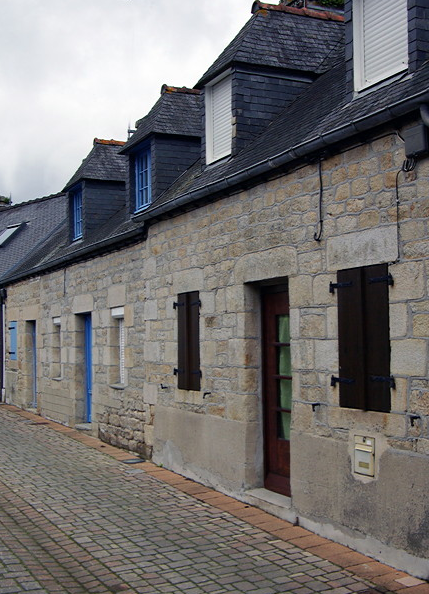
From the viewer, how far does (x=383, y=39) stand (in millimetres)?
6465

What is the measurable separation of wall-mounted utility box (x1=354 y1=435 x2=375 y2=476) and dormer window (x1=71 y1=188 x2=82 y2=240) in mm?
10206

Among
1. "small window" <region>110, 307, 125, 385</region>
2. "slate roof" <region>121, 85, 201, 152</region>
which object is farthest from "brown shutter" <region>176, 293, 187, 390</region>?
"slate roof" <region>121, 85, 201, 152</region>

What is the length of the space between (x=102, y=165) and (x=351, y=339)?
372 inches

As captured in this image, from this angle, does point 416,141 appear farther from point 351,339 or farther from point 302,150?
point 351,339

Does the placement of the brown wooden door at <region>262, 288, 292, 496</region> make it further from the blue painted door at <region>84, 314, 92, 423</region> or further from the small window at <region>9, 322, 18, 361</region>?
the small window at <region>9, 322, 18, 361</region>

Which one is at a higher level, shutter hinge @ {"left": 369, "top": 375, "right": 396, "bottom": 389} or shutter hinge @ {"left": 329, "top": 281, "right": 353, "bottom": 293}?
shutter hinge @ {"left": 329, "top": 281, "right": 353, "bottom": 293}

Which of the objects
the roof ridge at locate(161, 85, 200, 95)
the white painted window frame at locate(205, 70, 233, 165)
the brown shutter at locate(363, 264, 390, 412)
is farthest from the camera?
the roof ridge at locate(161, 85, 200, 95)

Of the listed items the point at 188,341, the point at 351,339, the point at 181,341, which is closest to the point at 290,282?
the point at 351,339

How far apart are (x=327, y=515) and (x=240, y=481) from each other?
1.60m

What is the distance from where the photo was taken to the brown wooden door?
736 centimetres

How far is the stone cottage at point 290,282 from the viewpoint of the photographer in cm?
545

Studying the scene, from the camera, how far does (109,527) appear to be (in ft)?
22.5

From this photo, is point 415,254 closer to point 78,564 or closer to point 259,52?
point 78,564

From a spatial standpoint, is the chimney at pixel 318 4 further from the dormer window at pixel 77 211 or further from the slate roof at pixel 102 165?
the dormer window at pixel 77 211
